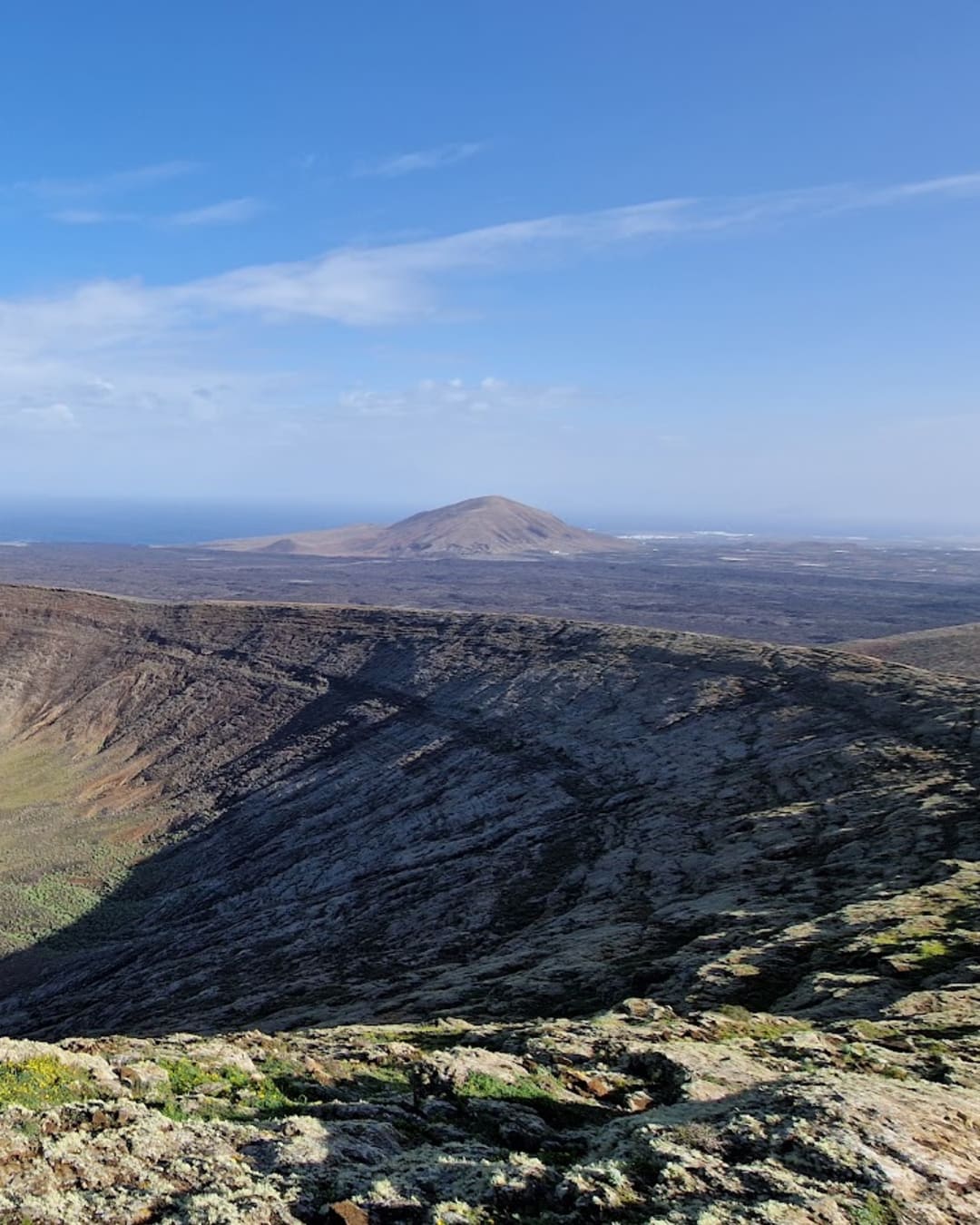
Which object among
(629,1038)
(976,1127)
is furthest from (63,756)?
(976,1127)

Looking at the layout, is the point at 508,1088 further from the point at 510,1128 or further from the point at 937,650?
the point at 937,650

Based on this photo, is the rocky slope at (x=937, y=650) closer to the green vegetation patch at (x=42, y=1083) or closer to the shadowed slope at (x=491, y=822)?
the shadowed slope at (x=491, y=822)

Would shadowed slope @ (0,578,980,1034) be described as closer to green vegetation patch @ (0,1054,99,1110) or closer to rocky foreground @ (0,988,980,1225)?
rocky foreground @ (0,988,980,1225)

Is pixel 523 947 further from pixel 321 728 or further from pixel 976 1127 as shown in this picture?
pixel 321 728

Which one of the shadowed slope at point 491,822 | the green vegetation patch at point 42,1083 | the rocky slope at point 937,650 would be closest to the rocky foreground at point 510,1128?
the green vegetation patch at point 42,1083

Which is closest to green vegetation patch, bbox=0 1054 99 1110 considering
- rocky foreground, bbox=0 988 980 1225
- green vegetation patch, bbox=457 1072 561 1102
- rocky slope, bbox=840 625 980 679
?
rocky foreground, bbox=0 988 980 1225
